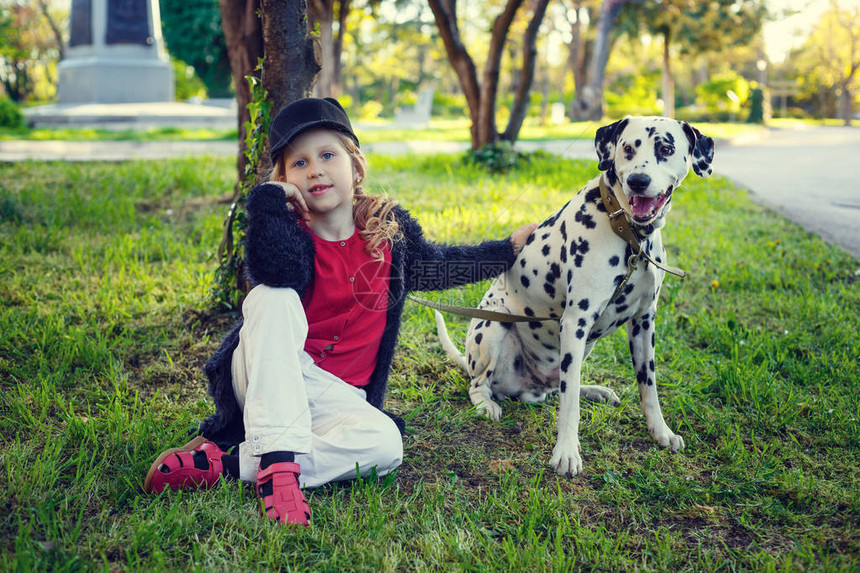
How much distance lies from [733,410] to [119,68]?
2001 cm

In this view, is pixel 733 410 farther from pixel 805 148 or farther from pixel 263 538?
pixel 805 148

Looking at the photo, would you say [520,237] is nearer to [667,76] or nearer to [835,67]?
[667,76]

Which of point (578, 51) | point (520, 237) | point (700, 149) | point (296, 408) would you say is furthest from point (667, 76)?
point (296, 408)

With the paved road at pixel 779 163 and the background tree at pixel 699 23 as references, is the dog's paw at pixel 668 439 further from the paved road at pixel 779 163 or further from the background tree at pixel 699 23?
the background tree at pixel 699 23

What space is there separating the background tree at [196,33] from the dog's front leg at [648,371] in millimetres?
23306

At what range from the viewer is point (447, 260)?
3084 mm

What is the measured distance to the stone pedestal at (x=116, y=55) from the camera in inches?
739

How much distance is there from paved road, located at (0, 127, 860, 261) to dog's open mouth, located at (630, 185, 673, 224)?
10.5ft

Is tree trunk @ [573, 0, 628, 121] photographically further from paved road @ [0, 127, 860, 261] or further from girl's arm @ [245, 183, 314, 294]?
girl's arm @ [245, 183, 314, 294]

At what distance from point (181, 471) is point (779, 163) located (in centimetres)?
1373

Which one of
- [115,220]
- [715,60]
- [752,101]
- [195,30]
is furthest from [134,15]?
[715,60]

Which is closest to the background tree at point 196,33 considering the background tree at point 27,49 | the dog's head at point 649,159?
the background tree at point 27,49

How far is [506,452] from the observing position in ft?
9.91

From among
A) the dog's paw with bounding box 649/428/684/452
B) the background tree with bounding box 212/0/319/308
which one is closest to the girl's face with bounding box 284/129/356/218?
the background tree with bounding box 212/0/319/308
